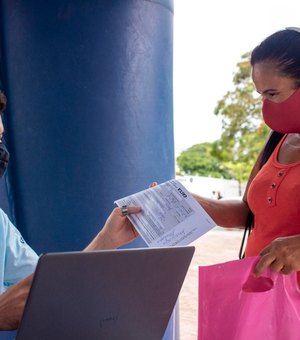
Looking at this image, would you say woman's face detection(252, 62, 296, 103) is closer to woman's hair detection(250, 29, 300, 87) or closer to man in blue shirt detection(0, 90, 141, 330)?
woman's hair detection(250, 29, 300, 87)

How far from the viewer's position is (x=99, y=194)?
2469 mm

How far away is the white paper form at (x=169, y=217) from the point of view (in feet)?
5.15

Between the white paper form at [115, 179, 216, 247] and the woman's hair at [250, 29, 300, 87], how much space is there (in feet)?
1.52

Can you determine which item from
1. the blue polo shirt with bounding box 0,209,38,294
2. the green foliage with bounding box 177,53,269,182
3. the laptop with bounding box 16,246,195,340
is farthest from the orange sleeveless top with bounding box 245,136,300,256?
the green foliage with bounding box 177,53,269,182

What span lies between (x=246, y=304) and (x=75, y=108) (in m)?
1.32

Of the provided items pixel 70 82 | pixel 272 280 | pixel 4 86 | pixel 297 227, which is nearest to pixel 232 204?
pixel 297 227

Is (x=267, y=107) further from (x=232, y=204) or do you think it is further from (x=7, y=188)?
(x=7, y=188)

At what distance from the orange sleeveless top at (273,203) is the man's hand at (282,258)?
0.29 metres

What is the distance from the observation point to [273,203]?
5.55 feet

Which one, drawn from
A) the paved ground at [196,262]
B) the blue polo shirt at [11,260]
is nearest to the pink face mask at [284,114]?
the blue polo shirt at [11,260]

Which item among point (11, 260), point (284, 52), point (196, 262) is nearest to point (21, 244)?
point (11, 260)

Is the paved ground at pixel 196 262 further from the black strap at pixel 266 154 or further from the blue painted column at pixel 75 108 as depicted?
the black strap at pixel 266 154

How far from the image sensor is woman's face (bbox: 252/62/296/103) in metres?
1.65

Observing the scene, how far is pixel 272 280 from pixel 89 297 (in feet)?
1.78
